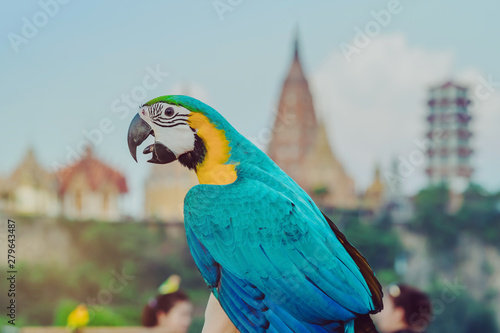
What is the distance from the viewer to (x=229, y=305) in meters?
0.69

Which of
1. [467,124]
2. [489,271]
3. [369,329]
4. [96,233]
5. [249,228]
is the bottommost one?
[489,271]

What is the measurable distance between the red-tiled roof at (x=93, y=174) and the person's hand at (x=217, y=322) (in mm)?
8708

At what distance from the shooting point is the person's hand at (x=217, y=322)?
70 cm

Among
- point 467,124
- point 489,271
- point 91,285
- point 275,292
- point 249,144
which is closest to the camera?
point 275,292

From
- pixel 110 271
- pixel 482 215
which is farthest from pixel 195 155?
pixel 482 215

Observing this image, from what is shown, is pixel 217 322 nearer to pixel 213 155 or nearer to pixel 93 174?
pixel 213 155

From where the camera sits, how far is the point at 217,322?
0.71 m

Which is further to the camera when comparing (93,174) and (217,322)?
(93,174)

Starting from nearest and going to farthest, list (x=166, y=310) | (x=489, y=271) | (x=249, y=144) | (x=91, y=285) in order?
(x=249, y=144)
(x=166, y=310)
(x=91, y=285)
(x=489, y=271)

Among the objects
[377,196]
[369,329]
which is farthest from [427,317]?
[377,196]

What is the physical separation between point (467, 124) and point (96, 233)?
633 cm

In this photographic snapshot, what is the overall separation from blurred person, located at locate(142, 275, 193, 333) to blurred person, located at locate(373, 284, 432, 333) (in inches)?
19.4

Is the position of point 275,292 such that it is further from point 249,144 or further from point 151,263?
point 151,263

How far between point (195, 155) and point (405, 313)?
0.87m
